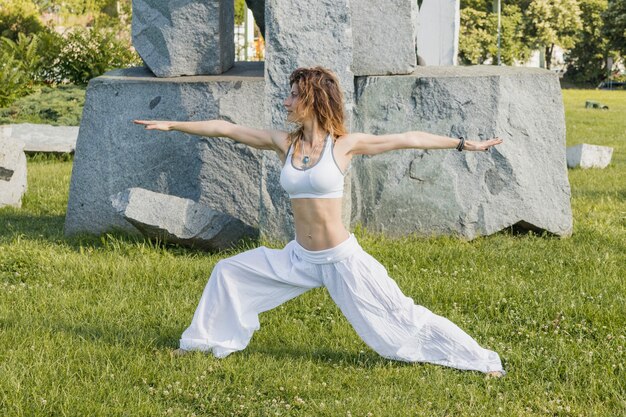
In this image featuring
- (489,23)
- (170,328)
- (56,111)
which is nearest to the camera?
(170,328)

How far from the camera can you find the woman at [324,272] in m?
4.61

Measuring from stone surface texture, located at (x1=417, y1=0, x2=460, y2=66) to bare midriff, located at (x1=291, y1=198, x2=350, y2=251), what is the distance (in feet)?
21.7

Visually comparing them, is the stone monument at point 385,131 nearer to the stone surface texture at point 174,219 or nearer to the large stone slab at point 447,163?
the large stone slab at point 447,163

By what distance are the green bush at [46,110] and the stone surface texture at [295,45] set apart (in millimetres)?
7739

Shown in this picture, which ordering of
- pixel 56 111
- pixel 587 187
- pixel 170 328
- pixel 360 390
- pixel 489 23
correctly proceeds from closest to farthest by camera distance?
pixel 360 390 → pixel 170 328 → pixel 587 187 → pixel 56 111 → pixel 489 23

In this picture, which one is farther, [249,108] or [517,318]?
[249,108]

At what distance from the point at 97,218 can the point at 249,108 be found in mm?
1620

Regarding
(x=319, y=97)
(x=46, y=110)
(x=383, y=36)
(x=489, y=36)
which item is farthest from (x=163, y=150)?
(x=489, y=36)

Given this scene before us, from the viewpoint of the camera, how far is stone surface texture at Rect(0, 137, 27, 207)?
912cm

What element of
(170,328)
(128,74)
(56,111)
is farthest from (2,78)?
(170,328)

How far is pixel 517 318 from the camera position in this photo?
543 cm

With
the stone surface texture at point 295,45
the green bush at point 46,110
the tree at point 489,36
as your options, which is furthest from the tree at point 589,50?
the stone surface texture at point 295,45

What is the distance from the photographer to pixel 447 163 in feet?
24.2

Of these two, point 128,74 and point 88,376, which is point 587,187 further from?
point 88,376
